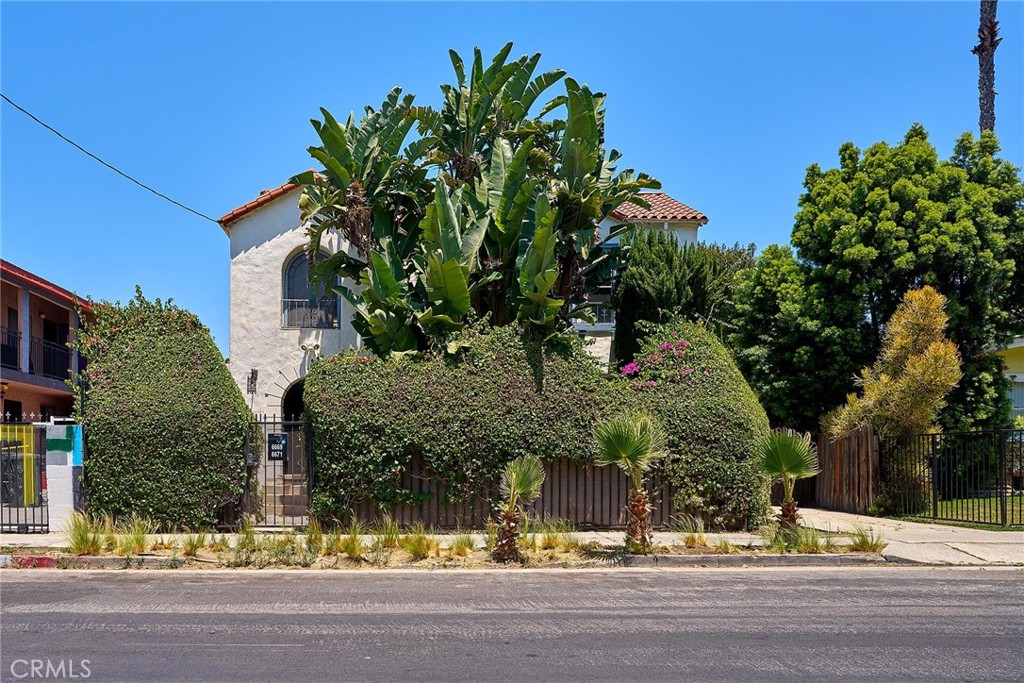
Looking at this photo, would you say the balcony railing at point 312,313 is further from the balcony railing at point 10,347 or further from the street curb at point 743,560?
the street curb at point 743,560

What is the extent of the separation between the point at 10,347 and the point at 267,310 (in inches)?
451

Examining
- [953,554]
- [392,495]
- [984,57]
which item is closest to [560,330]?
[392,495]

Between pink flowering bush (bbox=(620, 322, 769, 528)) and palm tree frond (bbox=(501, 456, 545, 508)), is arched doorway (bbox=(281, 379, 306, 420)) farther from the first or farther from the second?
palm tree frond (bbox=(501, 456, 545, 508))

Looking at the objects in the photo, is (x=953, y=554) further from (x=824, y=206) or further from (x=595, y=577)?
(x=824, y=206)

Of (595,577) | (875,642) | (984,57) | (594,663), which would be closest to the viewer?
(594,663)

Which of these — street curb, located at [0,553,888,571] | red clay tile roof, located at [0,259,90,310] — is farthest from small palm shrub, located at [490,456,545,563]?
red clay tile roof, located at [0,259,90,310]

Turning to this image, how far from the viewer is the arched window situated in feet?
72.7

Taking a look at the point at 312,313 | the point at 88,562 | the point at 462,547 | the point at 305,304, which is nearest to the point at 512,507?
the point at 462,547

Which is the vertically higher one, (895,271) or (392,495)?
(895,271)

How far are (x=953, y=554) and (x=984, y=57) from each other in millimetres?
20757

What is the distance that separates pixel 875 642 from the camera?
790 centimetres

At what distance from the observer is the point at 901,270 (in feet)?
68.3

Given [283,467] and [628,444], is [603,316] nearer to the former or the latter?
[283,467]

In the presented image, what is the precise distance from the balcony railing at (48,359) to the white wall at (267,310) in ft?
36.0
